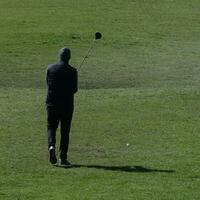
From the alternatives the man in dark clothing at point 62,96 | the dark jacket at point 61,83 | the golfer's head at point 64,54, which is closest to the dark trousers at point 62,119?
the man in dark clothing at point 62,96

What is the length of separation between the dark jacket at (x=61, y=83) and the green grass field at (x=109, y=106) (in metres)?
1.41

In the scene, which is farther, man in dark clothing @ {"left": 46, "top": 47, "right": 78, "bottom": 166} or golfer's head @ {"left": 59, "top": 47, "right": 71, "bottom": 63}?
man in dark clothing @ {"left": 46, "top": 47, "right": 78, "bottom": 166}

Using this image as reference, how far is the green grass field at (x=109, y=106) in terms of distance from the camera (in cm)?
1770

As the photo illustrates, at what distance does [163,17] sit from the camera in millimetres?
53812

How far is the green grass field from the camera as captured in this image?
17.7m

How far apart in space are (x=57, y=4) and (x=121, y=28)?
9984mm

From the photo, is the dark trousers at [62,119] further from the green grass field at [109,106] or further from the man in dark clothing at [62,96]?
the green grass field at [109,106]

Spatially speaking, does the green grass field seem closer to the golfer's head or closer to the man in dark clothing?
the man in dark clothing

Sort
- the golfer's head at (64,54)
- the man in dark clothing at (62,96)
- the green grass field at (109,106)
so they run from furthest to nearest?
the man in dark clothing at (62,96) < the golfer's head at (64,54) < the green grass field at (109,106)

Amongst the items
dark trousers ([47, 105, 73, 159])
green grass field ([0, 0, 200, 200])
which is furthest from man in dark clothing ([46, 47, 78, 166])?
green grass field ([0, 0, 200, 200])

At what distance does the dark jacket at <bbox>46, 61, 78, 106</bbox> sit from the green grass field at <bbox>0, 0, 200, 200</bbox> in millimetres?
1406

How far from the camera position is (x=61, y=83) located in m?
18.9

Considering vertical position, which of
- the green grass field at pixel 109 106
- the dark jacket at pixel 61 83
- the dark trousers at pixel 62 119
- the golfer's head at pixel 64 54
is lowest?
the green grass field at pixel 109 106

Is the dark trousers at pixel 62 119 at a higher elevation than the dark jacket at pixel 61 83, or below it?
below
